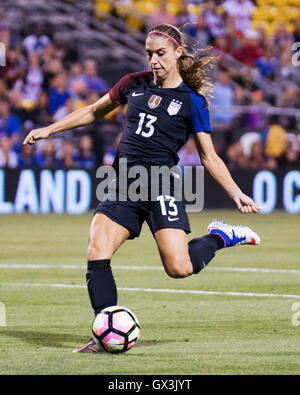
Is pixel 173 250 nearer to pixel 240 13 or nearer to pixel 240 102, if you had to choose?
pixel 240 102

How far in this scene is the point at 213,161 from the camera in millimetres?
7004

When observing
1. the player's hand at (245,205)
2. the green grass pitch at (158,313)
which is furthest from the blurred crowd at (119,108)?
the player's hand at (245,205)

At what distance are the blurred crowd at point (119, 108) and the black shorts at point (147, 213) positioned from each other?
11924mm

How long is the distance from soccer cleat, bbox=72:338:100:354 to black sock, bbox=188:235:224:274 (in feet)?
3.46

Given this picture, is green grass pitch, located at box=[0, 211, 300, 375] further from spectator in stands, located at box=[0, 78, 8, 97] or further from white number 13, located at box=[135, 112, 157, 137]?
spectator in stands, located at box=[0, 78, 8, 97]

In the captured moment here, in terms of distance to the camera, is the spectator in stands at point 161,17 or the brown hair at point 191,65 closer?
the brown hair at point 191,65

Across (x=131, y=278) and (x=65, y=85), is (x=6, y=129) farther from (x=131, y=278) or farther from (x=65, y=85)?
(x=131, y=278)

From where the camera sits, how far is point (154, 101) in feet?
22.6

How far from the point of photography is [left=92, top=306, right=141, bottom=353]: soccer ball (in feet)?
20.2

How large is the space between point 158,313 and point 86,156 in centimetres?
1135

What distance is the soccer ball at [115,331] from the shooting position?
242 inches

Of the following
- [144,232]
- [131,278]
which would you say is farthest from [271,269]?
[144,232]

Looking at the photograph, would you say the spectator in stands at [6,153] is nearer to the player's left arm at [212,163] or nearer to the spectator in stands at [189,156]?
the spectator in stands at [189,156]

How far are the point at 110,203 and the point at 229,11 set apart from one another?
17.2m
